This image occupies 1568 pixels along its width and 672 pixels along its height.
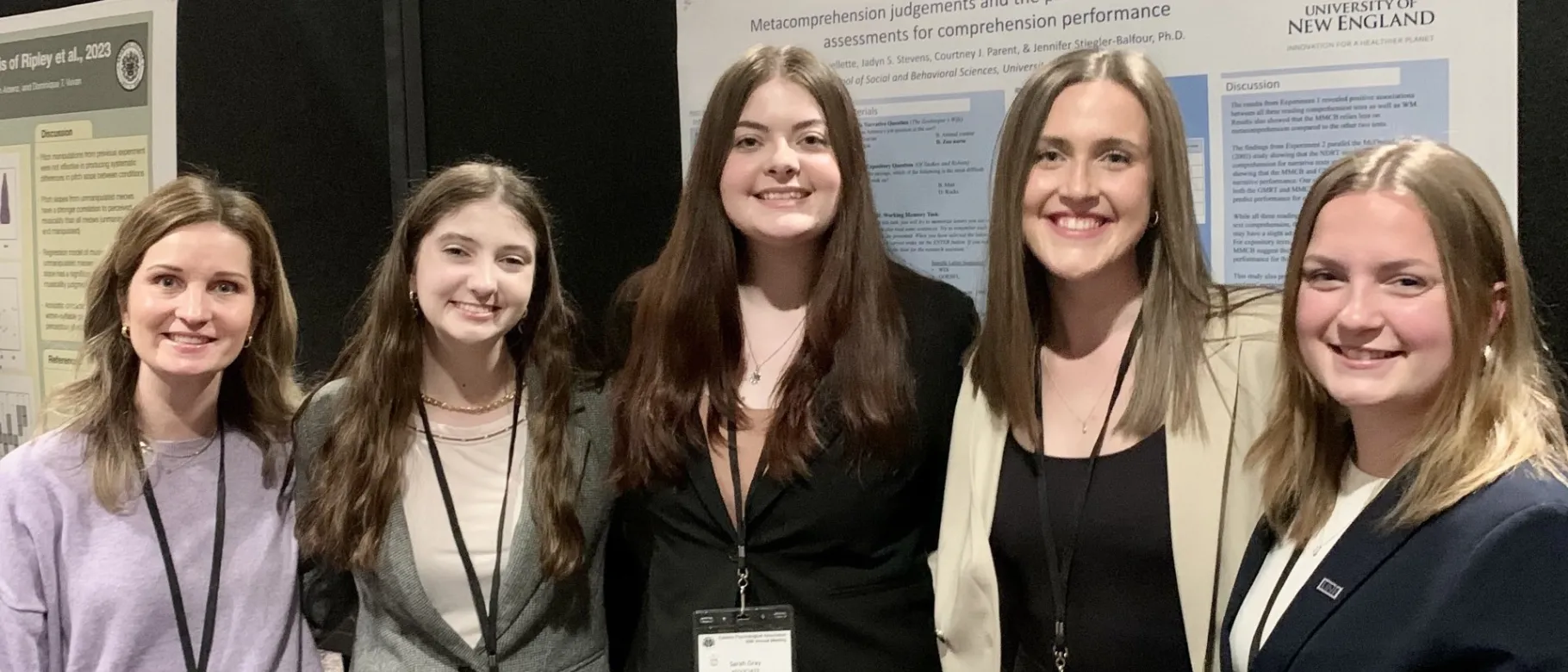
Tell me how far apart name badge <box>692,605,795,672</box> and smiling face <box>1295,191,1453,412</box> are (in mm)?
955

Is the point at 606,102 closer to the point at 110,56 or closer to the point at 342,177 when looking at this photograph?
the point at 342,177

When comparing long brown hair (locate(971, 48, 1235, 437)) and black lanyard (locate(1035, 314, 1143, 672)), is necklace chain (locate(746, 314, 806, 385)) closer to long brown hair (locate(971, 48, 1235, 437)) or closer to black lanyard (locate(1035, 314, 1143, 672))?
long brown hair (locate(971, 48, 1235, 437))

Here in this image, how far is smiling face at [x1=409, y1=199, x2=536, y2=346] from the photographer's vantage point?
202cm

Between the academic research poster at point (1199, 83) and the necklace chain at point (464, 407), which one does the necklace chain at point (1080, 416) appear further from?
the necklace chain at point (464, 407)

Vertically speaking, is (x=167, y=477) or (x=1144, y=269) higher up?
(x=1144, y=269)

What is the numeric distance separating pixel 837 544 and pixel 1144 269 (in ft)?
2.24

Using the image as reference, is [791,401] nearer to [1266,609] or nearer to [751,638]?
[751,638]

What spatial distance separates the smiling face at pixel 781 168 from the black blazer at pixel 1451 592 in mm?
984

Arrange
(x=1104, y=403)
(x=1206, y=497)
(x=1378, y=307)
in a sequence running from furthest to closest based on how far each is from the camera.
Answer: (x=1104, y=403) < (x=1206, y=497) < (x=1378, y=307)

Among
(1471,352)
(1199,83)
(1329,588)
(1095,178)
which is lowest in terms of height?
(1329,588)

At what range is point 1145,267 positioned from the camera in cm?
186

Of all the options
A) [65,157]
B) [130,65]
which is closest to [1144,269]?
[130,65]

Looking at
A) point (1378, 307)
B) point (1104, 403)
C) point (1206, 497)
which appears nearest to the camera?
point (1378, 307)

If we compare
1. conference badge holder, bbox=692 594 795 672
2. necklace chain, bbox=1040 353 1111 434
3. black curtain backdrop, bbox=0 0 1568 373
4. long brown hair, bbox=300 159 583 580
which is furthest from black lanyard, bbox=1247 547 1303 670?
black curtain backdrop, bbox=0 0 1568 373
